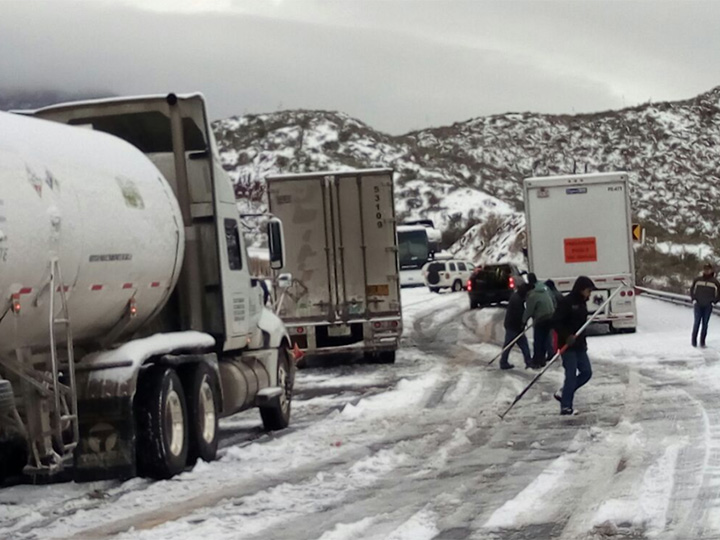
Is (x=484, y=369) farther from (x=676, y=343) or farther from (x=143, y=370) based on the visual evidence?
(x=143, y=370)

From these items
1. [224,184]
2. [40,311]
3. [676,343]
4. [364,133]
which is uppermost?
[364,133]

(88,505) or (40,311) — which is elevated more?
(40,311)

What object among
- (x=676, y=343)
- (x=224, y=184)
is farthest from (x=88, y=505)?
(x=676, y=343)

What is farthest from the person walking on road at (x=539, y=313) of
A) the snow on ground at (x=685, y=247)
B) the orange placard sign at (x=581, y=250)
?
the snow on ground at (x=685, y=247)

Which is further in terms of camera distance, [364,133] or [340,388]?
[364,133]

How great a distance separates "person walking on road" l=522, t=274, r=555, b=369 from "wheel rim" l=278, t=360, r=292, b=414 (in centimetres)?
645

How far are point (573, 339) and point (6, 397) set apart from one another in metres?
7.33

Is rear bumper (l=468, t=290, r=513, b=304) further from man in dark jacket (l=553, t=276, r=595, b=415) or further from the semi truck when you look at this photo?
man in dark jacket (l=553, t=276, r=595, b=415)

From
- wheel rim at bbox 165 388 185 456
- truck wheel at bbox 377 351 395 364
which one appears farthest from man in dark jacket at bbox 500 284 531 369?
wheel rim at bbox 165 388 185 456

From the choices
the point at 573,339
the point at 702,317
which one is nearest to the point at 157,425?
the point at 573,339

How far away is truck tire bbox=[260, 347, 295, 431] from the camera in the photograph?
13.7 metres

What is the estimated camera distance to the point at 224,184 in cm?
1252

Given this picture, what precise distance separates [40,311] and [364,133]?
186m

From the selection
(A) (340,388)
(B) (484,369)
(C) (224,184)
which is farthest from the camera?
(B) (484,369)
